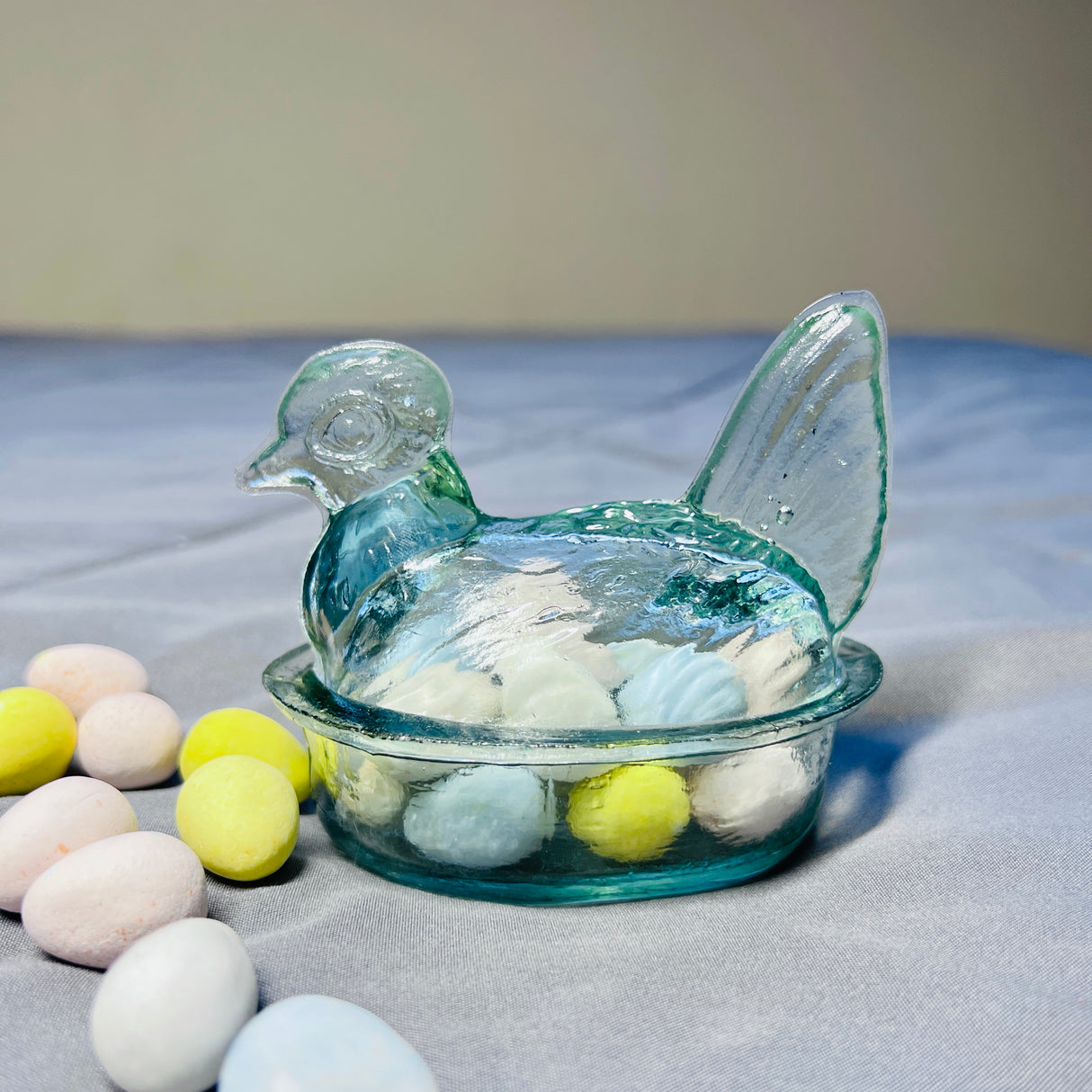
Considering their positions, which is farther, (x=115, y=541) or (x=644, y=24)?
(x=644, y=24)

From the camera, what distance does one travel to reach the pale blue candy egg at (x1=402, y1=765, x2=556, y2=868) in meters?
0.58

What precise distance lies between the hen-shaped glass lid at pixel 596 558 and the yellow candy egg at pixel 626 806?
0.03 m

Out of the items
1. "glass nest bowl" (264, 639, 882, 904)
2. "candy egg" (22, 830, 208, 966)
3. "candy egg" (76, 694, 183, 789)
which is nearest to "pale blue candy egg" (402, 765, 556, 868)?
"glass nest bowl" (264, 639, 882, 904)

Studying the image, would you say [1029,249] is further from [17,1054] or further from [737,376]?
[17,1054]

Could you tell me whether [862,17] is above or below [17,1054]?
above

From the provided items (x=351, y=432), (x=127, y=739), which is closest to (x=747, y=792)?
(x=351, y=432)

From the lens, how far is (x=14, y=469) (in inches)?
56.8

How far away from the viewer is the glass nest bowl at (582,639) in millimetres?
591

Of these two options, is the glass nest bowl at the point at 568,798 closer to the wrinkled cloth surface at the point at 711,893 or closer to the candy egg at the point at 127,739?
the wrinkled cloth surface at the point at 711,893

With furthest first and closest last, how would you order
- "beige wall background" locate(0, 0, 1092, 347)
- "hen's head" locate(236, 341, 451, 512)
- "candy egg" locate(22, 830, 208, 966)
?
1. "beige wall background" locate(0, 0, 1092, 347)
2. "hen's head" locate(236, 341, 451, 512)
3. "candy egg" locate(22, 830, 208, 966)

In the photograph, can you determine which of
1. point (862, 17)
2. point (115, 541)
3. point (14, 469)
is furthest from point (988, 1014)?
point (862, 17)

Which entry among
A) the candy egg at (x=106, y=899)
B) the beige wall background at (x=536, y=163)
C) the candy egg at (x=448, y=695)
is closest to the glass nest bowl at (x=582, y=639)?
the candy egg at (x=448, y=695)

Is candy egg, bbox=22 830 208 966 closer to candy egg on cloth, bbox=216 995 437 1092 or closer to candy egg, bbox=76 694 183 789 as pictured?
candy egg on cloth, bbox=216 995 437 1092

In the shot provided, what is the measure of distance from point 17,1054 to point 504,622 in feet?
0.93
